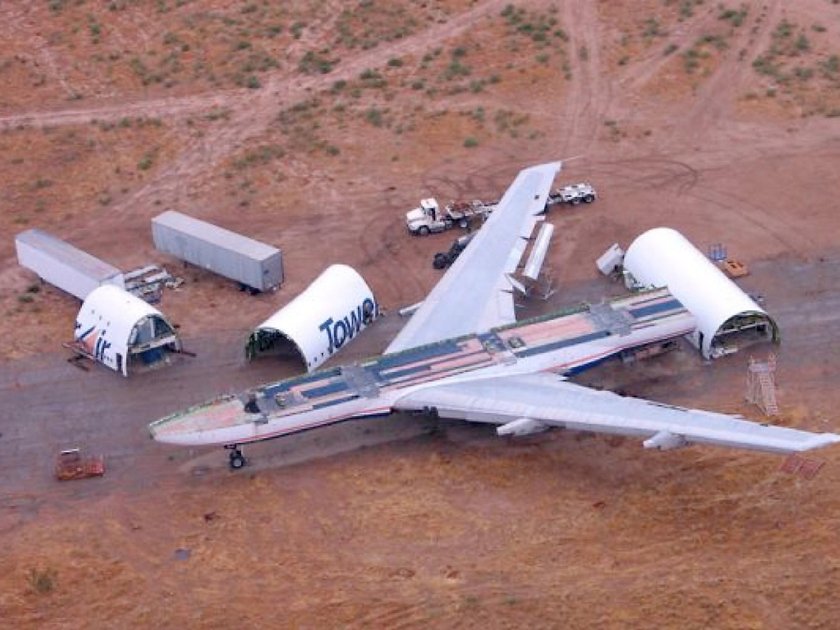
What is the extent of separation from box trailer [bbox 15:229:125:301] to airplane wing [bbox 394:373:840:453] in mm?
24792

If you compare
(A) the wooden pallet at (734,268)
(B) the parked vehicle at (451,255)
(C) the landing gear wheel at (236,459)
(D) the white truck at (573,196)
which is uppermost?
(D) the white truck at (573,196)

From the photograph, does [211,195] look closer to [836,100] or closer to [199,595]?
[199,595]

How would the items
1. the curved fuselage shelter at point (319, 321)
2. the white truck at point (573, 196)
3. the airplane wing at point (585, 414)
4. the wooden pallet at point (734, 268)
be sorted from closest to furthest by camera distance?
the airplane wing at point (585, 414)
the curved fuselage shelter at point (319, 321)
the wooden pallet at point (734, 268)
the white truck at point (573, 196)

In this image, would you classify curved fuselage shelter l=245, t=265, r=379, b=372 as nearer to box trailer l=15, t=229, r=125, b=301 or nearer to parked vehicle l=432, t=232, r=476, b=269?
parked vehicle l=432, t=232, r=476, b=269

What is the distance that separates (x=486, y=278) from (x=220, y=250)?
60.6ft

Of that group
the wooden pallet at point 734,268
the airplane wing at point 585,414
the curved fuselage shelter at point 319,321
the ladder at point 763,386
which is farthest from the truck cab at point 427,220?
the ladder at point 763,386

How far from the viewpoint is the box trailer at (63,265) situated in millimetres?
71188

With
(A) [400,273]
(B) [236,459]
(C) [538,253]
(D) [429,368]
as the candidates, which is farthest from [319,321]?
(C) [538,253]

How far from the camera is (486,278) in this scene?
68.7m

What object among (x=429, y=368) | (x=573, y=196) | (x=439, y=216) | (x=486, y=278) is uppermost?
(x=573, y=196)

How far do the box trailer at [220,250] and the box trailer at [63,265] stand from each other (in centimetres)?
480

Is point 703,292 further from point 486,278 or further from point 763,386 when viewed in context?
point 486,278

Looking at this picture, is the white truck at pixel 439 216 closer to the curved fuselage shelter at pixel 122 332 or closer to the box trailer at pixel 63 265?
the curved fuselage shelter at pixel 122 332

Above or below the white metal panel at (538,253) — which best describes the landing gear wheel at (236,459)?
below
